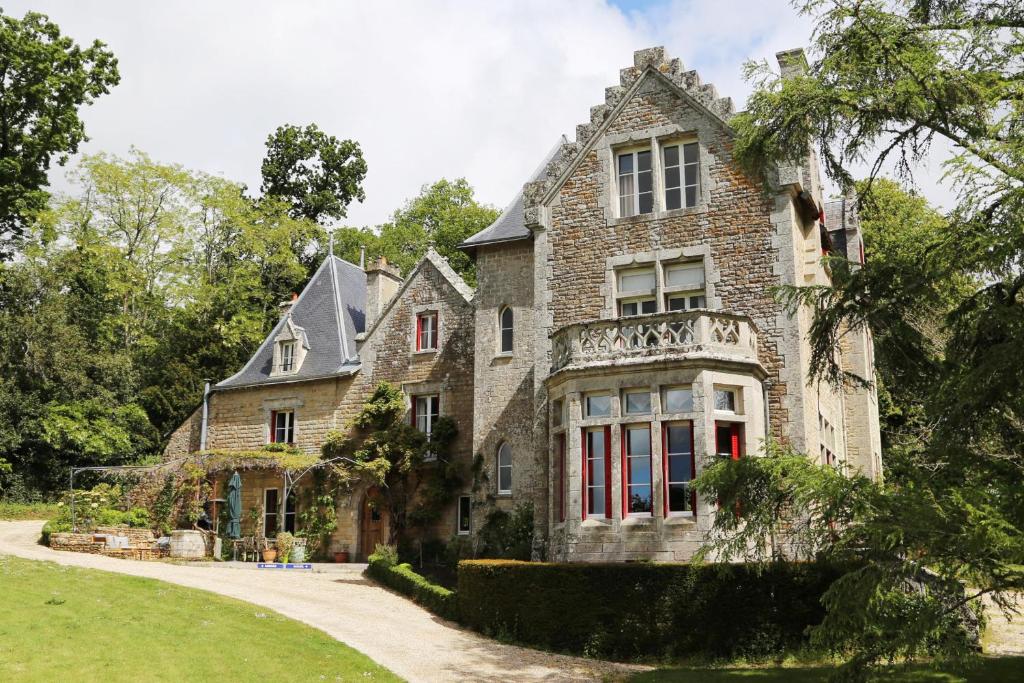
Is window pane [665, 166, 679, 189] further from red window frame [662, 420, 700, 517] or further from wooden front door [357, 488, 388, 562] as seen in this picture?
wooden front door [357, 488, 388, 562]

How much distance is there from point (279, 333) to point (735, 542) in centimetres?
1926

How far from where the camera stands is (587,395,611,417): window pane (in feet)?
55.7

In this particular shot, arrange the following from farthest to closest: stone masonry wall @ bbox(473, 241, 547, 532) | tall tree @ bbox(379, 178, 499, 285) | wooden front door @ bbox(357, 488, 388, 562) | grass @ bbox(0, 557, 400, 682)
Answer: tall tree @ bbox(379, 178, 499, 285), wooden front door @ bbox(357, 488, 388, 562), stone masonry wall @ bbox(473, 241, 547, 532), grass @ bbox(0, 557, 400, 682)

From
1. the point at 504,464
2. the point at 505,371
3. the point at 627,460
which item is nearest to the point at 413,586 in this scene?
the point at 504,464

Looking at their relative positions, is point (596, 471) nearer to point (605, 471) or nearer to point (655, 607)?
point (605, 471)

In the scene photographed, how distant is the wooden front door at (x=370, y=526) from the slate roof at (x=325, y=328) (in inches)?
149

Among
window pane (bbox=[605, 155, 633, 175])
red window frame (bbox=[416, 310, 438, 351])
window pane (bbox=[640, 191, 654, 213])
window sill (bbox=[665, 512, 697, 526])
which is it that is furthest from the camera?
red window frame (bbox=[416, 310, 438, 351])

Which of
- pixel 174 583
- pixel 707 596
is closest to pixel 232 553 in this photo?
pixel 174 583

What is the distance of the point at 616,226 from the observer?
1934 centimetres

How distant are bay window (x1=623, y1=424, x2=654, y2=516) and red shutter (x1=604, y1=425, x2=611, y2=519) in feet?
1.05

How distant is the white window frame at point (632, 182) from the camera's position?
1930cm

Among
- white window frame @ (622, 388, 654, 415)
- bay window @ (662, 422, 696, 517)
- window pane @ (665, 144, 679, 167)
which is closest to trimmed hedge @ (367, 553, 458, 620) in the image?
bay window @ (662, 422, 696, 517)

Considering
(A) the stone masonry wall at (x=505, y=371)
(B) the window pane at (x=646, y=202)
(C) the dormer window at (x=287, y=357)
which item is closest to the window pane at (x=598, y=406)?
(A) the stone masonry wall at (x=505, y=371)

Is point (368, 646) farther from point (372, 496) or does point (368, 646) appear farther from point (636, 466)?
point (372, 496)
